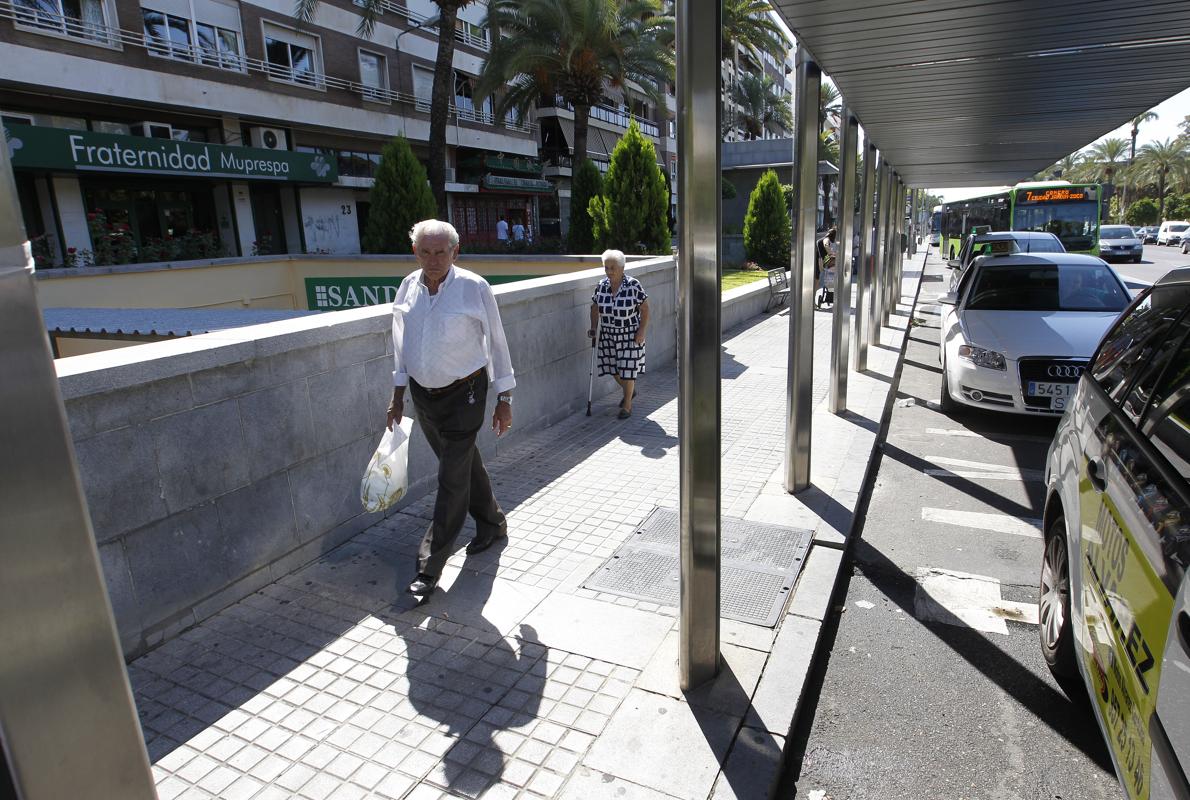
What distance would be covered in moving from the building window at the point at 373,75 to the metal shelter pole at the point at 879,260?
76.2 feet

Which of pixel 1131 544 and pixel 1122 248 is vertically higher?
pixel 1131 544

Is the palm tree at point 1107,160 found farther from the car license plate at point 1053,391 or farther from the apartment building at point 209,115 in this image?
the car license plate at point 1053,391

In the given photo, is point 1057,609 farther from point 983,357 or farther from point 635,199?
point 635,199

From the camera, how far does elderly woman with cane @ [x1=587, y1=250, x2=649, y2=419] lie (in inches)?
303

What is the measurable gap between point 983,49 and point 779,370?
188 inches

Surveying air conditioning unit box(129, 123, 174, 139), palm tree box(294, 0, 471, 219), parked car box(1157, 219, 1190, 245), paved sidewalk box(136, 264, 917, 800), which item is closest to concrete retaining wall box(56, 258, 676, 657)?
paved sidewalk box(136, 264, 917, 800)

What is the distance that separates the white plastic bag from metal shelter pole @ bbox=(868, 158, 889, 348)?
9550 millimetres

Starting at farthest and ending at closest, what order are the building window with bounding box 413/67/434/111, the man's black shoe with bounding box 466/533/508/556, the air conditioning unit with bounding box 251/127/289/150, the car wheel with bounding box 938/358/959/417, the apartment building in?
1. the building window with bounding box 413/67/434/111
2. the air conditioning unit with bounding box 251/127/289/150
3. the apartment building
4. the car wheel with bounding box 938/358/959/417
5. the man's black shoe with bounding box 466/533/508/556

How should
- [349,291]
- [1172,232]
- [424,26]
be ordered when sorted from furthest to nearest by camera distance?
[1172,232] → [424,26] → [349,291]

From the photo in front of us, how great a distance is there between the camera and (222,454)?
388 centimetres

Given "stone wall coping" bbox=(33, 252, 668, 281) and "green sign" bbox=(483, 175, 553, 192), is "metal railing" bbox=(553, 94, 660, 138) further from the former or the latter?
"stone wall coping" bbox=(33, 252, 668, 281)

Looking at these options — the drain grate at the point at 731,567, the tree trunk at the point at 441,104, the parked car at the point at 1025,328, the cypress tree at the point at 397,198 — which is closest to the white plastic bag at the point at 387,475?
the drain grate at the point at 731,567

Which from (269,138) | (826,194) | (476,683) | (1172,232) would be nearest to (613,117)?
(826,194)

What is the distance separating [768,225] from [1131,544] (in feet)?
76.4
